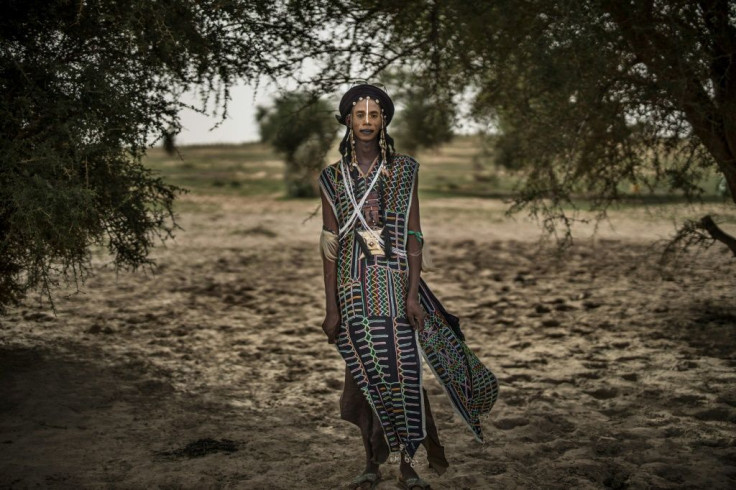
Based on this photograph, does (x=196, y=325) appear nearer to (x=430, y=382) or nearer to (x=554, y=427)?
(x=430, y=382)

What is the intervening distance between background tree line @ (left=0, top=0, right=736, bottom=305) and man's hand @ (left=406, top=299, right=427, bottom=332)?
2.10 m

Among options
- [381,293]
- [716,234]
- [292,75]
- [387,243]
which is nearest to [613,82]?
[716,234]

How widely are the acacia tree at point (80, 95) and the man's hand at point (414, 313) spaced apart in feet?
6.84

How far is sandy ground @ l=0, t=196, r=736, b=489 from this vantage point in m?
4.32

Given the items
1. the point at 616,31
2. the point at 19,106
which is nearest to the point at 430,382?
the point at 616,31

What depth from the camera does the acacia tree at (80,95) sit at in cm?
432

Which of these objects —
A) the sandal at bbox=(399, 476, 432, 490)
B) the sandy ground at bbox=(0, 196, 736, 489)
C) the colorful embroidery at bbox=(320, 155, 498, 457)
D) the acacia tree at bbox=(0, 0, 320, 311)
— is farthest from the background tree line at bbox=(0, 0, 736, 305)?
the sandal at bbox=(399, 476, 432, 490)

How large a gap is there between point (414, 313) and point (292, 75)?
3626 mm

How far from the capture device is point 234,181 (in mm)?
29891

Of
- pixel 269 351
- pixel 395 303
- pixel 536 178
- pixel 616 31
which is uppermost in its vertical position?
pixel 616 31

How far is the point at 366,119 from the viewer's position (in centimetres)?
374

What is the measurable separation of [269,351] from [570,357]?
9.93 feet

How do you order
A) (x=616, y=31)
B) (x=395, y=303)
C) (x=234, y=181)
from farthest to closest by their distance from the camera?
(x=234, y=181)
(x=616, y=31)
(x=395, y=303)

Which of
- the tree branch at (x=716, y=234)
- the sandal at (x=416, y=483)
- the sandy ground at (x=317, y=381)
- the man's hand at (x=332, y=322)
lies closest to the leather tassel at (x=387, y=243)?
the man's hand at (x=332, y=322)
